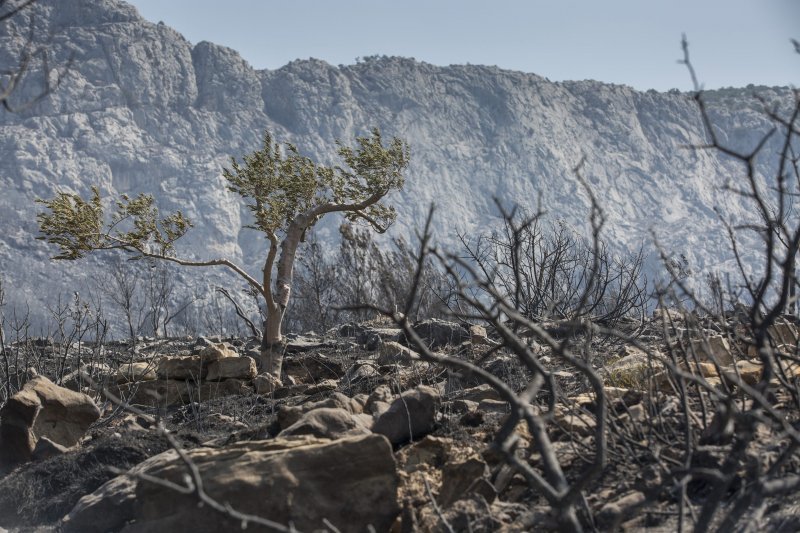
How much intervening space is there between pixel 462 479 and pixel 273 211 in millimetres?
7203

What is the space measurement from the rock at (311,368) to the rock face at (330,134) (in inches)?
3266

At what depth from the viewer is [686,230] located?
114 m

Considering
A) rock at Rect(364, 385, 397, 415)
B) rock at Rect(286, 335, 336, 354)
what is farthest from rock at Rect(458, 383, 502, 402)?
rock at Rect(286, 335, 336, 354)

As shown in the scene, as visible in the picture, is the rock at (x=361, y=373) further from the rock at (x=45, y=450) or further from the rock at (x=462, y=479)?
the rock at (x=462, y=479)

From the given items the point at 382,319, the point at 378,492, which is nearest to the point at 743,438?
the point at 378,492

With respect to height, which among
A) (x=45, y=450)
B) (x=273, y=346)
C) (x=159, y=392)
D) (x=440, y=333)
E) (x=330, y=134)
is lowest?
(x=159, y=392)

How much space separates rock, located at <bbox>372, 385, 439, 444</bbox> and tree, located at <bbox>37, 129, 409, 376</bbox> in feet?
17.2

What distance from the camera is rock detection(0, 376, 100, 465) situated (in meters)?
6.91

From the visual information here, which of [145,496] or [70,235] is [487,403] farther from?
[70,235]

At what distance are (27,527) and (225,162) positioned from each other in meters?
105

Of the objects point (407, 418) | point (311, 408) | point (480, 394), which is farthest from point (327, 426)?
point (480, 394)

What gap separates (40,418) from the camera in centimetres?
720

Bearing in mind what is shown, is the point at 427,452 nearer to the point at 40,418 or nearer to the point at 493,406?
the point at 493,406

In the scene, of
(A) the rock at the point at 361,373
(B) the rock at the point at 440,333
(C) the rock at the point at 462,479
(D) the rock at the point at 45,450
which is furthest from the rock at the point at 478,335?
(C) the rock at the point at 462,479
